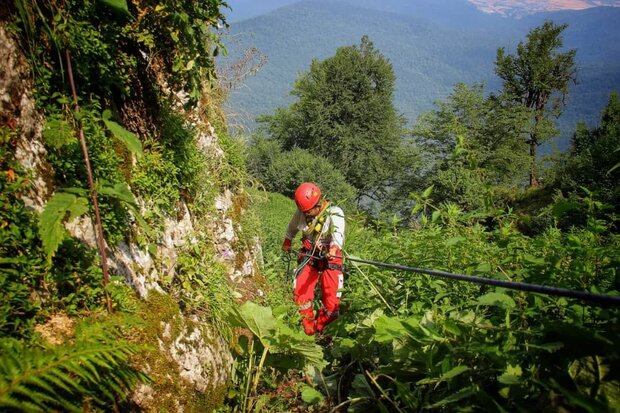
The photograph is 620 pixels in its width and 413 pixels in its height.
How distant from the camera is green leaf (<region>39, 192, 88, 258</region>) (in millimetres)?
1588

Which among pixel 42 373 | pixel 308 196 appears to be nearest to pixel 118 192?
pixel 42 373

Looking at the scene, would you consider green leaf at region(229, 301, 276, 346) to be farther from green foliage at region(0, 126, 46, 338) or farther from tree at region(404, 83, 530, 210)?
tree at region(404, 83, 530, 210)

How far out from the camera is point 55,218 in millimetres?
1646

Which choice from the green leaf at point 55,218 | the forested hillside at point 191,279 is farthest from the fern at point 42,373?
the green leaf at point 55,218

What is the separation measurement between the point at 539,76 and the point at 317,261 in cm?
3833

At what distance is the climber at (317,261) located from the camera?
491 cm

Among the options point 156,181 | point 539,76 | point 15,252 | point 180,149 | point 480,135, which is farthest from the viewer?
point 539,76

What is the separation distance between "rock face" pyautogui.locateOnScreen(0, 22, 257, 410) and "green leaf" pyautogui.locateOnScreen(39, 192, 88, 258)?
54 centimetres

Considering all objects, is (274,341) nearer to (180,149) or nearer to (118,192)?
(118,192)

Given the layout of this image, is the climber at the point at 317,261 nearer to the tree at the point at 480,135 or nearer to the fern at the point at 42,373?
the fern at the point at 42,373

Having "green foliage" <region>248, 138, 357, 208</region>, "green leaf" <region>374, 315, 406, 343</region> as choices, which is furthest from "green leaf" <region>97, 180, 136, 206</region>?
"green foliage" <region>248, 138, 357, 208</region>

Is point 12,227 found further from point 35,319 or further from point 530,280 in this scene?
point 530,280

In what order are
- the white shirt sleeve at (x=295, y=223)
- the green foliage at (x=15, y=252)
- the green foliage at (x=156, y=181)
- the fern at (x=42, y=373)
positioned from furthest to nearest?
the white shirt sleeve at (x=295, y=223) → the green foliage at (x=156, y=181) → the green foliage at (x=15, y=252) → the fern at (x=42, y=373)

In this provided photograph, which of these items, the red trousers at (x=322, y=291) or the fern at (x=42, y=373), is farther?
the red trousers at (x=322, y=291)
